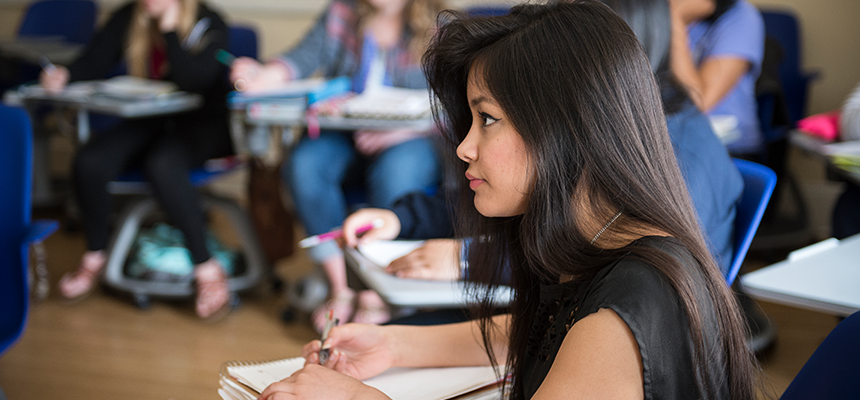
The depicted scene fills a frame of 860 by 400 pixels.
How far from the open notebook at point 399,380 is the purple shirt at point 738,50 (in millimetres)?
1589

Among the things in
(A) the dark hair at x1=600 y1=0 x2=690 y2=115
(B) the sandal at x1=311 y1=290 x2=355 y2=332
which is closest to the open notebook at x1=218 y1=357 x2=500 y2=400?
(A) the dark hair at x1=600 y1=0 x2=690 y2=115

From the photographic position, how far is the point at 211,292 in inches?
89.7

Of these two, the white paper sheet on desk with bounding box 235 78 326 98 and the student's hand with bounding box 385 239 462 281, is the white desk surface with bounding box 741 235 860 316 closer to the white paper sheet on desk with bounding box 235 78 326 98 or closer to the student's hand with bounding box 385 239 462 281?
the student's hand with bounding box 385 239 462 281

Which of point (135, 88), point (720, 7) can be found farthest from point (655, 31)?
point (135, 88)

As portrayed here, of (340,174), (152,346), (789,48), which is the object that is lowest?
(152,346)

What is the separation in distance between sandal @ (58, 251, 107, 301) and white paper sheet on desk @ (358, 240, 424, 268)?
1672 mm

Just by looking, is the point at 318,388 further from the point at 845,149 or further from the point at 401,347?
the point at 845,149

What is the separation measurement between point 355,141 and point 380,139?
4.1 inches

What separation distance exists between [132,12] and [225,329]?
133cm

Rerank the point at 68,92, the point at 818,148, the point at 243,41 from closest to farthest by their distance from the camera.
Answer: the point at 818,148 < the point at 68,92 < the point at 243,41

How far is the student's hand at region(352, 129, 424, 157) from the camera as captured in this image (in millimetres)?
2083

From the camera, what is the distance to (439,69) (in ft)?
2.58

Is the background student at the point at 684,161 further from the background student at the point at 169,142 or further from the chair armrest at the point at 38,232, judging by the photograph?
the background student at the point at 169,142

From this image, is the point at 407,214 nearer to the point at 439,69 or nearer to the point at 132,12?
the point at 439,69
